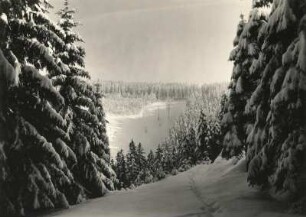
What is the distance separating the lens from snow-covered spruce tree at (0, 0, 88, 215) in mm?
16047

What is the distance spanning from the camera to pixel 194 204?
19.5 metres

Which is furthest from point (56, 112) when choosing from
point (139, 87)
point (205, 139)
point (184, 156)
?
point (139, 87)

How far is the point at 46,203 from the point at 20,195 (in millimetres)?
1317

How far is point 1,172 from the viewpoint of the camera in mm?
14180

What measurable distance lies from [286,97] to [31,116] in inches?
347

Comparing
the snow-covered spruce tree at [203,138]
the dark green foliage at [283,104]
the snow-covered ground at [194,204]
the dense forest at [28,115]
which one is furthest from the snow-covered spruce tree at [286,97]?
the snow-covered spruce tree at [203,138]

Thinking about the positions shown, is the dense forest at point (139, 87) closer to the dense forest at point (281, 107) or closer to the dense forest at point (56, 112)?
the dense forest at point (56, 112)

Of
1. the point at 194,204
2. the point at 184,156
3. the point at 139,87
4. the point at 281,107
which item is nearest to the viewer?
the point at 281,107

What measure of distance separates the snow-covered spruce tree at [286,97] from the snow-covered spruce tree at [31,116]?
7342 millimetres

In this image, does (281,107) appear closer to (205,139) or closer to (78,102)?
(78,102)

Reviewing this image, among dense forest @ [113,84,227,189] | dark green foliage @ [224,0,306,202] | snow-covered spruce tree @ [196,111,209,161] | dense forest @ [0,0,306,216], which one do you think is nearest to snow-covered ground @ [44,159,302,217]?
dense forest @ [0,0,306,216]

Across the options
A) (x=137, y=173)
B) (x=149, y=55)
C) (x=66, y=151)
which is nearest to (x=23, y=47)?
(x=66, y=151)

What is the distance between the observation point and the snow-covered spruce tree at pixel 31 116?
16.0 metres

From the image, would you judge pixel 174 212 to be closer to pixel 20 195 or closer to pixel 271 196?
pixel 271 196
